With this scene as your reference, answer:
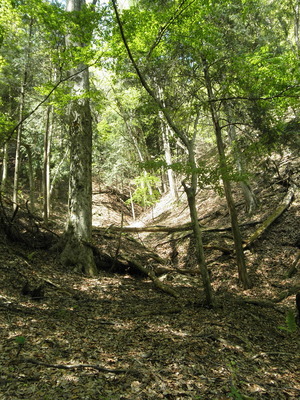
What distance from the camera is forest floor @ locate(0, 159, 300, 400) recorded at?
9.82ft

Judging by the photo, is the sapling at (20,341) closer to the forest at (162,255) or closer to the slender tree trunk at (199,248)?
the forest at (162,255)

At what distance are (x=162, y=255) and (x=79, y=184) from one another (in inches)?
186

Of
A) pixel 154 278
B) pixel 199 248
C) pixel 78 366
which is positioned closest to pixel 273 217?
pixel 154 278

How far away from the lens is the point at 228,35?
9523 mm

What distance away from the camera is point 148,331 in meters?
4.60

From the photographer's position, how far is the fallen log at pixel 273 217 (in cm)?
919

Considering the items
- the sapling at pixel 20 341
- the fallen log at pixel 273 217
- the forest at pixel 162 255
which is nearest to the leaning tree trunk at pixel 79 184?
the forest at pixel 162 255

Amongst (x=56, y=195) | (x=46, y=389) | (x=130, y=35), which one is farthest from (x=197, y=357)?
(x=56, y=195)

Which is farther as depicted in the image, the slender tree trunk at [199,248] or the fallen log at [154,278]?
the fallen log at [154,278]

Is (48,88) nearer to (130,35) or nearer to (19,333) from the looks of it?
(130,35)

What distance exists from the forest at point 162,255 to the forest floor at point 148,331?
26 millimetres

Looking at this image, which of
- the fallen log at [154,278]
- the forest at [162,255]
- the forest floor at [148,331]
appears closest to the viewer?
the forest floor at [148,331]

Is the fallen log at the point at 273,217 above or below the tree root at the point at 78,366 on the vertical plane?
above

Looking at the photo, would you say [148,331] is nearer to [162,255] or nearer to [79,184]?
[79,184]
